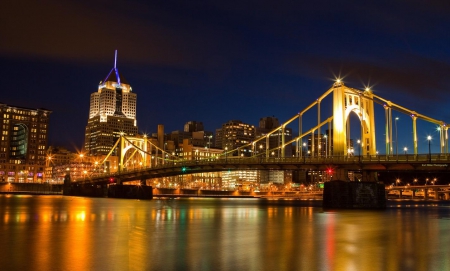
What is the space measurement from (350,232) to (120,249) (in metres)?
14.9

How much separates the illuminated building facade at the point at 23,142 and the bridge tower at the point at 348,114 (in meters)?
140

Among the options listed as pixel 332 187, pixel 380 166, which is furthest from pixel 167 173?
pixel 380 166

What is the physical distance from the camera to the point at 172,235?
2555 cm

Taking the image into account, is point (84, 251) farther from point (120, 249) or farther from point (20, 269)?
point (20, 269)

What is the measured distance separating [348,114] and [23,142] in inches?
5965

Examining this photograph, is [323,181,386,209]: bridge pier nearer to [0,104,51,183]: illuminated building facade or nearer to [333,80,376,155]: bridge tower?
[333,80,376,155]: bridge tower

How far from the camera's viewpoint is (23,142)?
186 meters

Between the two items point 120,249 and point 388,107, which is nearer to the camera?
point 120,249

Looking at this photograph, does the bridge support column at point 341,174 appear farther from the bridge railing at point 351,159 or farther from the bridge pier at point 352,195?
the bridge railing at point 351,159

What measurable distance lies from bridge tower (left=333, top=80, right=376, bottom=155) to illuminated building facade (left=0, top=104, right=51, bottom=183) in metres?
140

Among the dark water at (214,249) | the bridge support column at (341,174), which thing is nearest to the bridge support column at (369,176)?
the bridge support column at (341,174)

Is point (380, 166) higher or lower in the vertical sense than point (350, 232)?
higher

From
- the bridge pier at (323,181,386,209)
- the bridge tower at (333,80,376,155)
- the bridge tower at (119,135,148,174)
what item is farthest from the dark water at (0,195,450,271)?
the bridge tower at (119,135,148,174)

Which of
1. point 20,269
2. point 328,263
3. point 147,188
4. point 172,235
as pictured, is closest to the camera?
point 20,269
